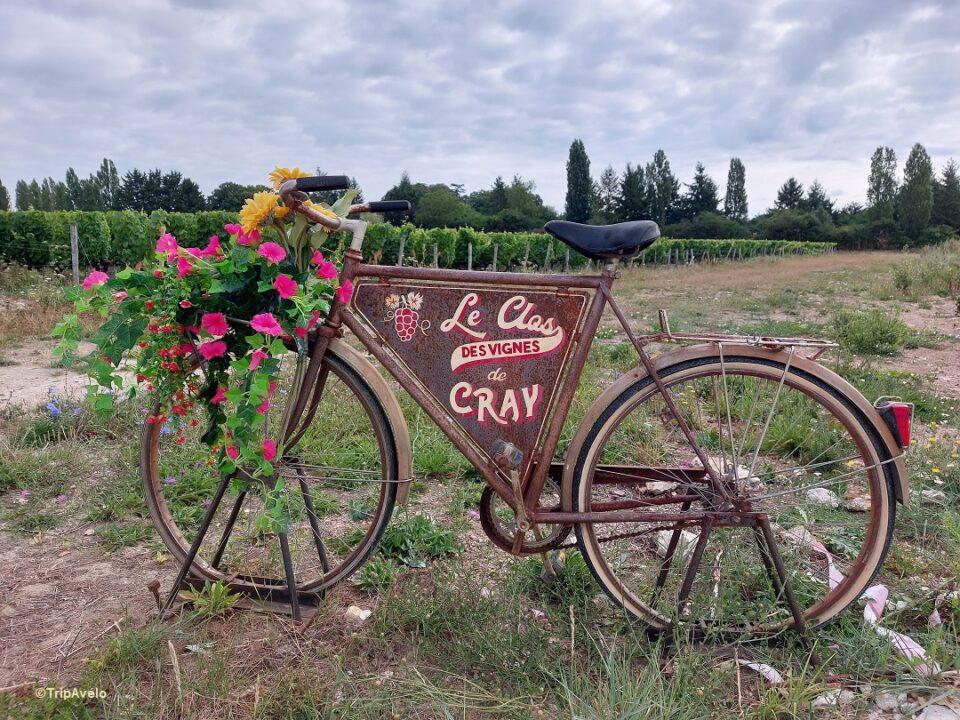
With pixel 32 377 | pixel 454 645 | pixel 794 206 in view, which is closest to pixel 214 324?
pixel 454 645

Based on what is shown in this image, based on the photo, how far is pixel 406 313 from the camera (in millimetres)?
2158

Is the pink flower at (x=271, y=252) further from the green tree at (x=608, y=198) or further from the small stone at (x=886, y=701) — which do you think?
the green tree at (x=608, y=198)

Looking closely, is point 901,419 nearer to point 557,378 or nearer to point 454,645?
point 557,378

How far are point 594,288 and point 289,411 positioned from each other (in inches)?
45.9

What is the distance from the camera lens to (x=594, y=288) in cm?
211

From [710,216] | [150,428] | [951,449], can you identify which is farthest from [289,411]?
[710,216]

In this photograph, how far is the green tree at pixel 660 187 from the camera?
3241 inches

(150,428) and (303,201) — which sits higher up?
(303,201)

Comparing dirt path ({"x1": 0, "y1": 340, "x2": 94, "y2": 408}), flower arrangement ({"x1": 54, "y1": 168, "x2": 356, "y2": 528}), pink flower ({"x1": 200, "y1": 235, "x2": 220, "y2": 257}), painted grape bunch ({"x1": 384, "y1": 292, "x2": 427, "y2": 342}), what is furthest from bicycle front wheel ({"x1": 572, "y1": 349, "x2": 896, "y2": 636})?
dirt path ({"x1": 0, "y1": 340, "x2": 94, "y2": 408})

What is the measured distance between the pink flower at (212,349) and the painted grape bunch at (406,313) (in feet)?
1.80

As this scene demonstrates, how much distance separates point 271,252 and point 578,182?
86.1 metres

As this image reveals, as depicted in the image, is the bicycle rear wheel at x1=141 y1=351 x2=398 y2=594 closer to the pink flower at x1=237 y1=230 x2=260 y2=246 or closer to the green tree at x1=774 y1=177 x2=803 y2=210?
the pink flower at x1=237 y1=230 x2=260 y2=246

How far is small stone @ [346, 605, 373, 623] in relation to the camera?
232 centimetres

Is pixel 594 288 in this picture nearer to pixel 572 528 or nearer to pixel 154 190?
pixel 572 528
